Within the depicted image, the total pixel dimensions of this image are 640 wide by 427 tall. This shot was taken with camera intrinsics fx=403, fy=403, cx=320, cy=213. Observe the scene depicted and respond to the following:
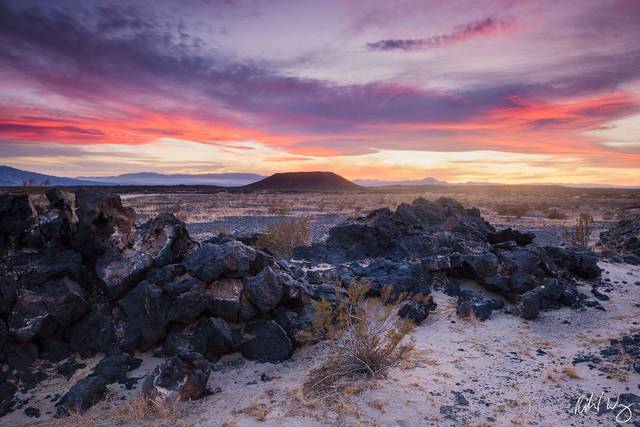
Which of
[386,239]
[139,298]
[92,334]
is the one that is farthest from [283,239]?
[92,334]

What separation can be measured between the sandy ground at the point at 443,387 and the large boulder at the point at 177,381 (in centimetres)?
20

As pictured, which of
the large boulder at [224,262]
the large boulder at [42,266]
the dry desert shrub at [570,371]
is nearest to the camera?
the dry desert shrub at [570,371]

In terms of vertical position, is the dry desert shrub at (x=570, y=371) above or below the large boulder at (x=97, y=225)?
below

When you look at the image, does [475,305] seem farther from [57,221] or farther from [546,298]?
[57,221]

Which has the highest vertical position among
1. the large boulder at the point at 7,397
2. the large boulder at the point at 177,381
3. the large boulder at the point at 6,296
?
the large boulder at the point at 6,296

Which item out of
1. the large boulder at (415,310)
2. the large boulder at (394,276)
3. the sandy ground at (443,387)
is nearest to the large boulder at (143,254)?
the sandy ground at (443,387)

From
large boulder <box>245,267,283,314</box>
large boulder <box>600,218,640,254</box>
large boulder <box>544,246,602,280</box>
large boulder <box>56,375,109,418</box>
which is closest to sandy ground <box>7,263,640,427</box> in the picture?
large boulder <box>56,375,109,418</box>

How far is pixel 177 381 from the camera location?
602 cm

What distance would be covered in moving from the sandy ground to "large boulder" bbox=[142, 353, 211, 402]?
20cm

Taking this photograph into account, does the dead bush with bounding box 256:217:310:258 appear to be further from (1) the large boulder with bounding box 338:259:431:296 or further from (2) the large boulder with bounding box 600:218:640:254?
(2) the large boulder with bounding box 600:218:640:254

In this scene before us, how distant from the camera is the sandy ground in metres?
5.45

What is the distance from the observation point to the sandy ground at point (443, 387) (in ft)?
17.9

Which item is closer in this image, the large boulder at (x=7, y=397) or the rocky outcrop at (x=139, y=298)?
the large boulder at (x=7, y=397)

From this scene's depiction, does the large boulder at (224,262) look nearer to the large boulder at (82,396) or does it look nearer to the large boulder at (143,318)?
the large boulder at (143,318)
